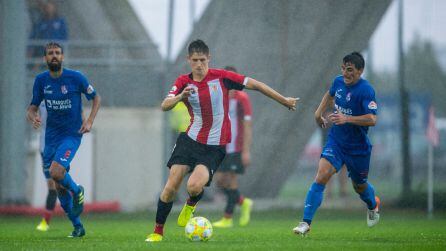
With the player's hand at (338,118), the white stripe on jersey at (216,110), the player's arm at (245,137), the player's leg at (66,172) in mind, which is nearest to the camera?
the white stripe on jersey at (216,110)

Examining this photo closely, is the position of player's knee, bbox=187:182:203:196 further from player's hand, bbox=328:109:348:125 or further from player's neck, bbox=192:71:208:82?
player's hand, bbox=328:109:348:125

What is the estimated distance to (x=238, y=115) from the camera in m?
16.3

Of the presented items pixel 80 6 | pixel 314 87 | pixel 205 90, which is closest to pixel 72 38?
pixel 80 6

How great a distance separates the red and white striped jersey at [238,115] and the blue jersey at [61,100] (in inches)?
162

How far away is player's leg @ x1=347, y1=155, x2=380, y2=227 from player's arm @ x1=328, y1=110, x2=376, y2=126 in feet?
2.03

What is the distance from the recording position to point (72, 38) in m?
22.3

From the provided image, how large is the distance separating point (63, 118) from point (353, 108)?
3.57m

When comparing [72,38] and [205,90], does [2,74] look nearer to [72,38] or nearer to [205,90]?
[72,38]

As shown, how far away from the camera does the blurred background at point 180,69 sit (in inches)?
770

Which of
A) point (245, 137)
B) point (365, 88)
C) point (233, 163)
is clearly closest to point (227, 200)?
point (233, 163)

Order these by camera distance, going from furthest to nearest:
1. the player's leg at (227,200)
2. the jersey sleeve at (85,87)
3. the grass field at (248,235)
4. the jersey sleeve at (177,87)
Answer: the player's leg at (227,200) < the jersey sleeve at (85,87) < the jersey sleeve at (177,87) < the grass field at (248,235)

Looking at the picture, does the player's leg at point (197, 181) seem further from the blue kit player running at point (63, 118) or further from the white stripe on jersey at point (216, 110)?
the blue kit player running at point (63, 118)

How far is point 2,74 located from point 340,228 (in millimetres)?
8549

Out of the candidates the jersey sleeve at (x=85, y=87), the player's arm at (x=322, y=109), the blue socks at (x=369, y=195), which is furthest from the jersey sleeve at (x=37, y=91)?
the blue socks at (x=369, y=195)
